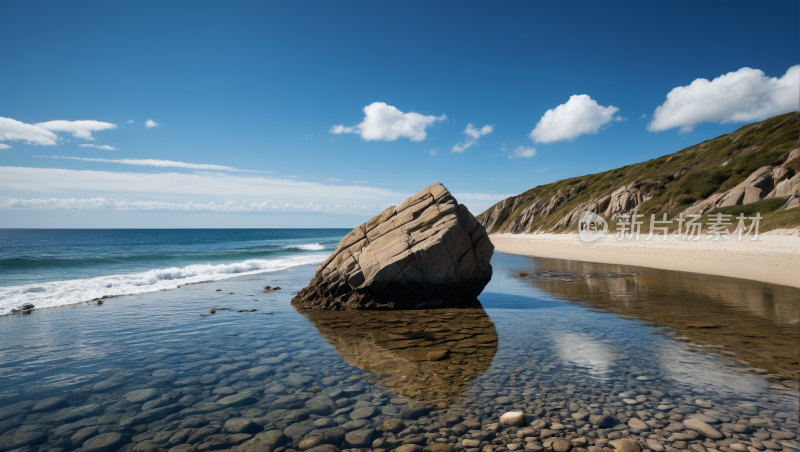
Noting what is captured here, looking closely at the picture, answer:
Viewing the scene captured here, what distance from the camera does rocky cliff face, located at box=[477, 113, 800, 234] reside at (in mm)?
45481

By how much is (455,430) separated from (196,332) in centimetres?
854

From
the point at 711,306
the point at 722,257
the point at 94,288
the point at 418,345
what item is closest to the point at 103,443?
the point at 418,345

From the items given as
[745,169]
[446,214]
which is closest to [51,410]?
[446,214]

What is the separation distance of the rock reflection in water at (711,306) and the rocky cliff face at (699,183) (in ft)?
98.3

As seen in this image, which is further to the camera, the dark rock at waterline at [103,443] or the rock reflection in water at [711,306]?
the rock reflection in water at [711,306]

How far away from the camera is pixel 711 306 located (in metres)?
12.8

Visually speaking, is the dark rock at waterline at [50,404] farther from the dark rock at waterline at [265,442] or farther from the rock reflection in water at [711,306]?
the rock reflection in water at [711,306]

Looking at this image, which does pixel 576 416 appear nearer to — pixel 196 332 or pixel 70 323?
pixel 196 332

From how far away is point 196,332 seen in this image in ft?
35.4

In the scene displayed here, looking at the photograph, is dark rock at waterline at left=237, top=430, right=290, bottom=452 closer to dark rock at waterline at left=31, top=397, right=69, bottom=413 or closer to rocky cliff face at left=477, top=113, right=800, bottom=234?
dark rock at waterline at left=31, top=397, right=69, bottom=413

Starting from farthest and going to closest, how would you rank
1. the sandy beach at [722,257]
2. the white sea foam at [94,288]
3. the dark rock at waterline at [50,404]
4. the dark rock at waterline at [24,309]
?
the sandy beach at [722,257], the white sea foam at [94,288], the dark rock at waterline at [24,309], the dark rock at waterline at [50,404]

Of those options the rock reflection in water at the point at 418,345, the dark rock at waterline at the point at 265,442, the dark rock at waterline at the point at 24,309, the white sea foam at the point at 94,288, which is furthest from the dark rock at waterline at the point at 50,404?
the white sea foam at the point at 94,288

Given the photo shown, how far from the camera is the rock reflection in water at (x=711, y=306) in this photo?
802 cm

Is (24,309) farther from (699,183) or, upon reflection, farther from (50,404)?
(699,183)
